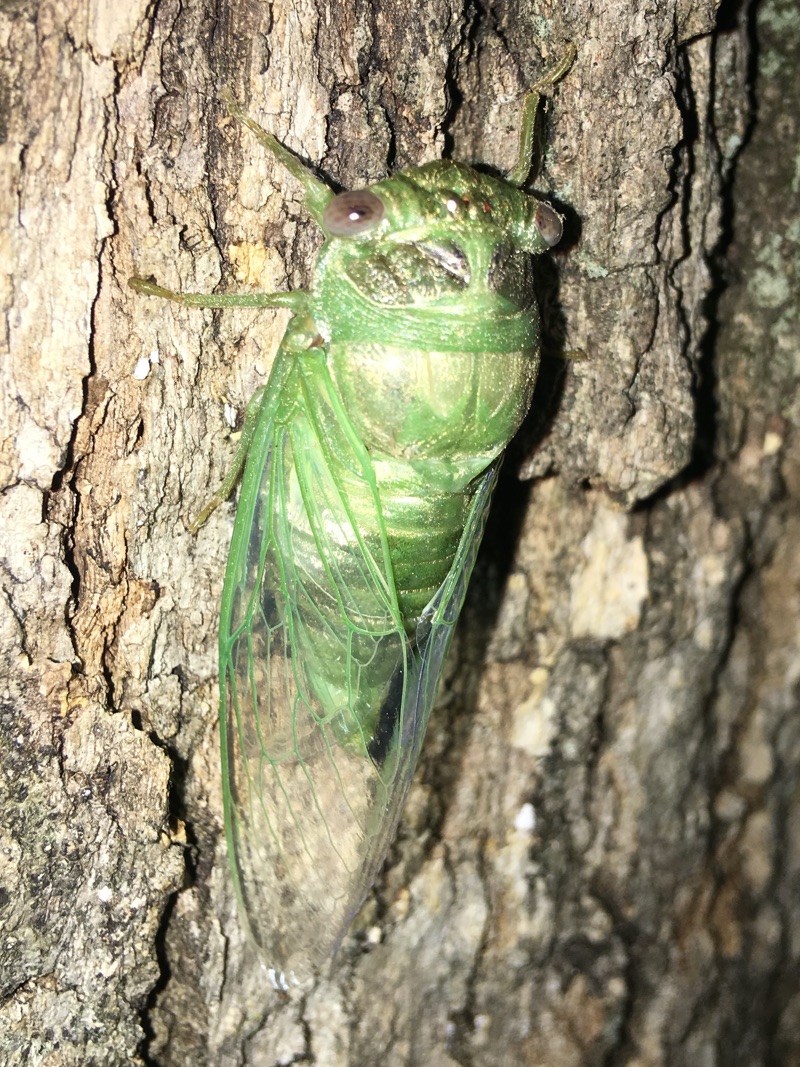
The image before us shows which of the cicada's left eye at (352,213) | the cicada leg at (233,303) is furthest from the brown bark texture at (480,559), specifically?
the cicada's left eye at (352,213)

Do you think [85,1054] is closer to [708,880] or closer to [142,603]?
[142,603]

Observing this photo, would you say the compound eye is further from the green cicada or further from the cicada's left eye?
the cicada's left eye

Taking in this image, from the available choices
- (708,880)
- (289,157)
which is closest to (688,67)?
(289,157)

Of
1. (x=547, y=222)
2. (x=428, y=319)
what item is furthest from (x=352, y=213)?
(x=547, y=222)

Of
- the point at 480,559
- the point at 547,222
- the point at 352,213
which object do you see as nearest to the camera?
the point at 352,213

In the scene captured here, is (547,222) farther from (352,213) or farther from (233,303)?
(233,303)

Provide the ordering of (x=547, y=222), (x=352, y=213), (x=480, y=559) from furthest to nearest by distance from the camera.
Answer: (x=480, y=559) → (x=547, y=222) → (x=352, y=213)

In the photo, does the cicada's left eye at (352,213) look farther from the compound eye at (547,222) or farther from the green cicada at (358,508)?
the compound eye at (547,222)

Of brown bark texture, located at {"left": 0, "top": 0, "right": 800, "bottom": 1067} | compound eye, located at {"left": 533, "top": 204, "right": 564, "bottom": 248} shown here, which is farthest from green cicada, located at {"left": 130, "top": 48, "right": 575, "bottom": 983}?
brown bark texture, located at {"left": 0, "top": 0, "right": 800, "bottom": 1067}
